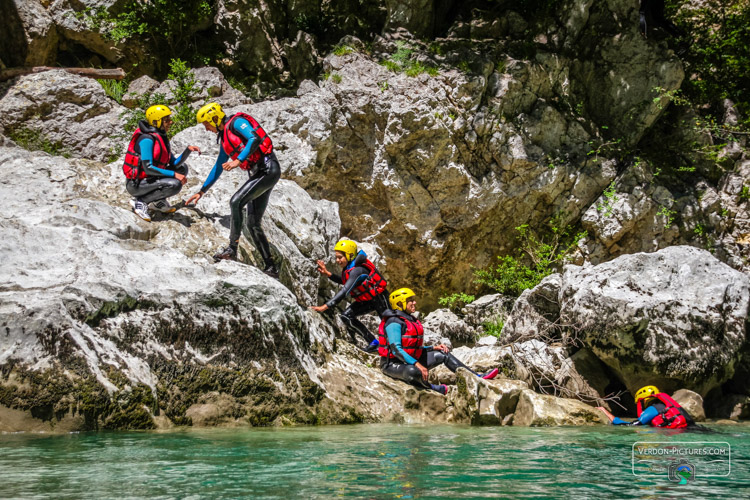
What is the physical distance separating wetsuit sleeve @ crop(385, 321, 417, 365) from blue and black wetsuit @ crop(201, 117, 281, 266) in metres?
1.80

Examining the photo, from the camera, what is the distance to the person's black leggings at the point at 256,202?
7.14 metres

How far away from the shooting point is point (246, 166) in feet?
23.8

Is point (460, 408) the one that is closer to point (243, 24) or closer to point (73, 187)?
point (73, 187)

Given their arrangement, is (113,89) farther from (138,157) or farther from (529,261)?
(529,261)

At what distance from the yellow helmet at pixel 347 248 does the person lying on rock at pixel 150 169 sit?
7.83 feet

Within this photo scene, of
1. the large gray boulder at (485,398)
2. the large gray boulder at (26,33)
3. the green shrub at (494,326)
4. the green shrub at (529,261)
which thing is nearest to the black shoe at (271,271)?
the large gray boulder at (485,398)

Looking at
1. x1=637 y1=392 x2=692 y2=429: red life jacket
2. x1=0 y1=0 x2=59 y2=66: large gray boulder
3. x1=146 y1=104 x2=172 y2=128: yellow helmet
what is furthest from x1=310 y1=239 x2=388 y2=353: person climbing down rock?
x1=0 y1=0 x2=59 y2=66: large gray boulder

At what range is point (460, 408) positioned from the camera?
746 centimetres

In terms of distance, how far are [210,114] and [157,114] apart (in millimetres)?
884

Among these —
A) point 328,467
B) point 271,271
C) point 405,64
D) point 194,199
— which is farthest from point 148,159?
point 405,64

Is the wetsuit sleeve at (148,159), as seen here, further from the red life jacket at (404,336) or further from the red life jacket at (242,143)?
the red life jacket at (404,336)

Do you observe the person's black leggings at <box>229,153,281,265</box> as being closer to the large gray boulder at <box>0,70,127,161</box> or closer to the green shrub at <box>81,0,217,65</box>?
the large gray boulder at <box>0,70,127,161</box>

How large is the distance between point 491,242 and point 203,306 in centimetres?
792

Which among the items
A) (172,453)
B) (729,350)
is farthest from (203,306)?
(729,350)
